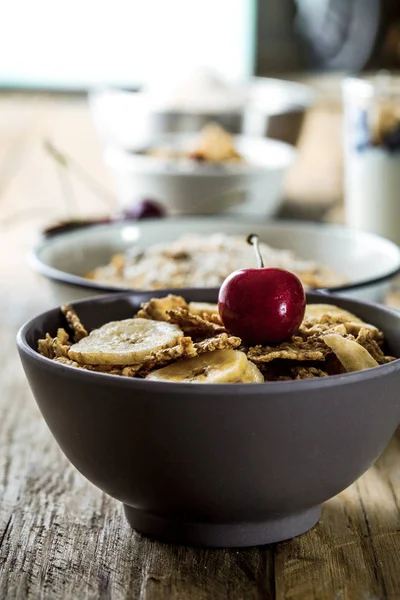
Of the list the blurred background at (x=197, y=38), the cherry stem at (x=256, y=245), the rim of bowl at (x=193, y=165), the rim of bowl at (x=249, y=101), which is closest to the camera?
the cherry stem at (x=256, y=245)

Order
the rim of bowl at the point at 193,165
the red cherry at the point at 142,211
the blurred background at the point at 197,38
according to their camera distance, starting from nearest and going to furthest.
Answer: the red cherry at the point at 142,211
the rim of bowl at the point at 193,165
the blurred background at the point at 197,38

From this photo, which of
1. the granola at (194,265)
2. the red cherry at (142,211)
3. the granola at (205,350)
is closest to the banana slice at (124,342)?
the granola at (205,350)

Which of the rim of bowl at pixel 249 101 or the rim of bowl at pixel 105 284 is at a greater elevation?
the rim of bowl at pixel 105 284

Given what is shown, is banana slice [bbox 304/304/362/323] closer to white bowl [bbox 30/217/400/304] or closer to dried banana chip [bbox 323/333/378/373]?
dried banana chip [bbox 323/333/378/373]

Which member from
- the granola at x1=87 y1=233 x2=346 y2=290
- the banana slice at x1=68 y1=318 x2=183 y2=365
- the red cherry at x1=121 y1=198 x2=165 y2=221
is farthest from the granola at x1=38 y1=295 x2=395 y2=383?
the red cherry at x1=121 y1=198 x2=165 y2=221

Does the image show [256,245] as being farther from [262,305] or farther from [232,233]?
[232,233]

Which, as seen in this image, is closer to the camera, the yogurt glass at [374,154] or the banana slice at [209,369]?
the banana slice at [209,369]

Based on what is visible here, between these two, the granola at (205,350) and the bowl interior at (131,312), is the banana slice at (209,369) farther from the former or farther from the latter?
the bowl interior at (131,312)
